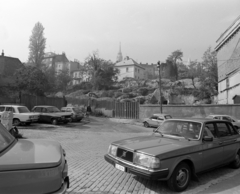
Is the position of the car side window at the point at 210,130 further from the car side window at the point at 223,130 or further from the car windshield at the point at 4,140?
the car windshield at the point at 4,140

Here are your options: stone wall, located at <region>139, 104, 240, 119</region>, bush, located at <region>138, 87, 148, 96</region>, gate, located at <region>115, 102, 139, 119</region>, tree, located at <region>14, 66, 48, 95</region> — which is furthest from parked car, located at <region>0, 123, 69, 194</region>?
bush, located at <region>138, 87, 148, 96</region>

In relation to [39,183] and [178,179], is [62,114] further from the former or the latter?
[39,183]

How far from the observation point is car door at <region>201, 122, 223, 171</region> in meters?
4.74

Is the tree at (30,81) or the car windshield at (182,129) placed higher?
the tree at (30,81)

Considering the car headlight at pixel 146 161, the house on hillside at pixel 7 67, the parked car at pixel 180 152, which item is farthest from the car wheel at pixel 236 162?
the house on hillside at pixel 7 67

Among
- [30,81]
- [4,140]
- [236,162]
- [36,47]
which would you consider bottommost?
[236,162]

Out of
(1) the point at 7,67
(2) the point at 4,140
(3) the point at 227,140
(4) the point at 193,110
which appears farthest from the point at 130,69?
(2) the point at 4,140

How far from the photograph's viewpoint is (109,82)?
49.7m

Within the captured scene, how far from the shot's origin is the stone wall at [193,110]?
20.5 metres

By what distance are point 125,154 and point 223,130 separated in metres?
3.15

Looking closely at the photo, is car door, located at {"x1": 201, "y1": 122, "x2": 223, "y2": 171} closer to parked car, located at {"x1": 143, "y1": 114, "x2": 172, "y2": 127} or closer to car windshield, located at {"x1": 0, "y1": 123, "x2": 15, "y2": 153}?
→ car windshield, located at {"x1": 0, "y1": 123, "x2": 15, "y2": 153}

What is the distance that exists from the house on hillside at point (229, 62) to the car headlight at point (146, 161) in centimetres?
2418

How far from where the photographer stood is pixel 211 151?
16.0ft

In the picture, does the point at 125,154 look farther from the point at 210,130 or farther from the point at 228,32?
the point at 228,32
